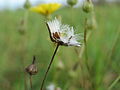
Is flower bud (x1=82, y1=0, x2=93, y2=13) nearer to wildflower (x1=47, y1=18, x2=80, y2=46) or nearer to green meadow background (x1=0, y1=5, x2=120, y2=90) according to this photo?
green meadow background (x1=0, y1=5, x2=120, y2=90)

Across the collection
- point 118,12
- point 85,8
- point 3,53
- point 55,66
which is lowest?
point 118,12

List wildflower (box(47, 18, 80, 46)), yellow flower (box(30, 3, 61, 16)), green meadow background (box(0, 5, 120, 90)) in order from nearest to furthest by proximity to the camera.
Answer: wildflower (box(47, 18, 80, 46)), yellow flower (box(30, 3, 61, 16)), green meadow background (box(0, 5, 120, 90))

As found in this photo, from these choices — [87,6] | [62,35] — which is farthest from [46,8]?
[62,35]

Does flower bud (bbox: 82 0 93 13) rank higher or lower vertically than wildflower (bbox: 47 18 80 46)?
lower

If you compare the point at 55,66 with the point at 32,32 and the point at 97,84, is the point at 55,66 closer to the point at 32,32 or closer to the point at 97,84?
the point at 97,84

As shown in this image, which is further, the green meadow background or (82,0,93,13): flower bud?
the green meadow background

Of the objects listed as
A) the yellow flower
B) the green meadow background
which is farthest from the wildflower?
the yellow flower

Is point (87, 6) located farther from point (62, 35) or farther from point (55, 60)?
point (55, 60)

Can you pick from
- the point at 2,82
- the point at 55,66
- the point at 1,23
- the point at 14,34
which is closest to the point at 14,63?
the point at 2,82
